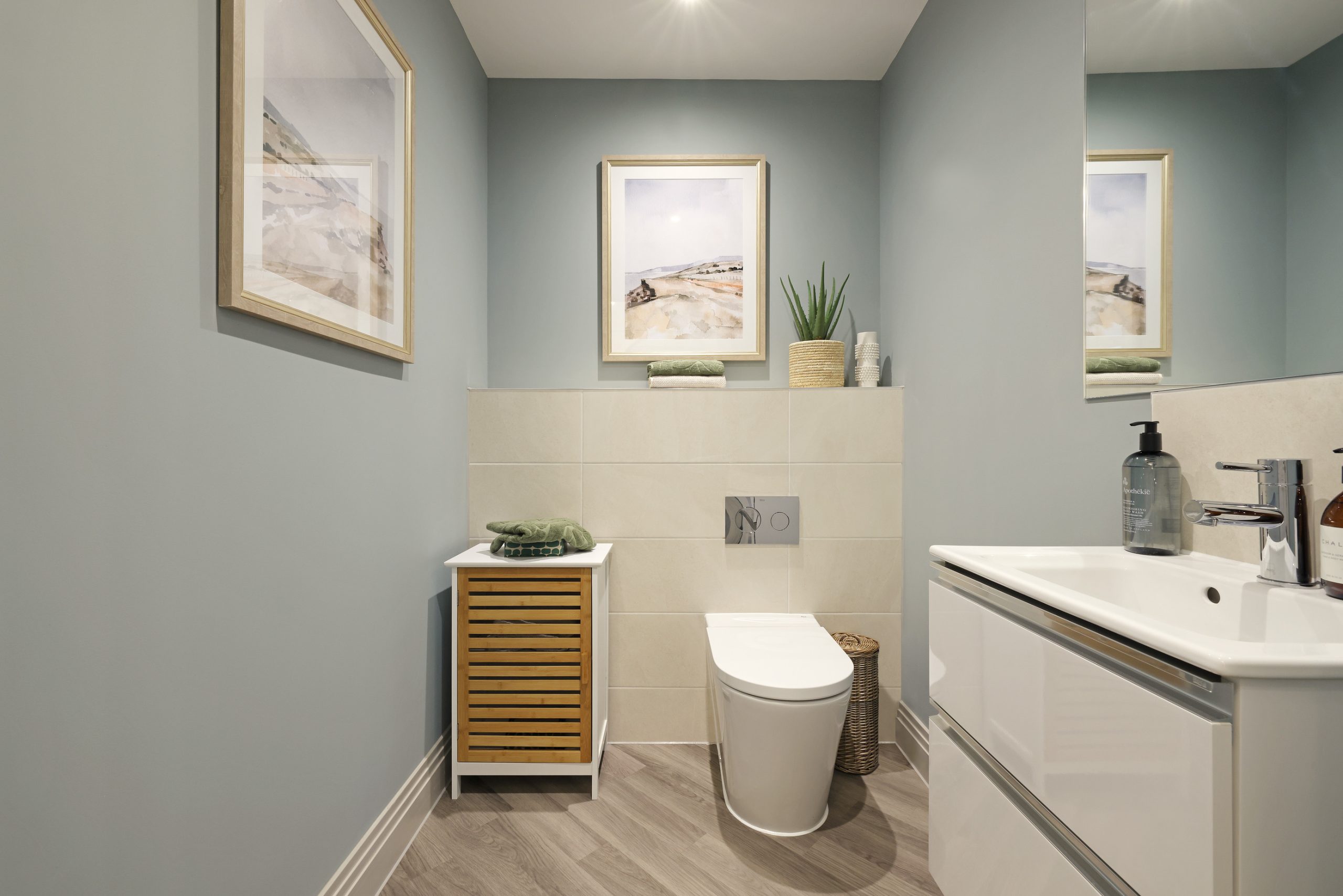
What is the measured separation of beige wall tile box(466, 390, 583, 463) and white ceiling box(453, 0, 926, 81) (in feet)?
4.12

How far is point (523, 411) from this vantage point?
2.25 m

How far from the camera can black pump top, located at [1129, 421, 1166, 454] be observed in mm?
1021

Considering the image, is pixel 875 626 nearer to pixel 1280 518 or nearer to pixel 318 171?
pixel 1280 518

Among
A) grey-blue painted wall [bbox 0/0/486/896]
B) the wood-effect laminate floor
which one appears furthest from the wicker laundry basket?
grey-blue painted wall [bbox 0/0/486/896]

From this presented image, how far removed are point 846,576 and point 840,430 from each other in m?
0.53

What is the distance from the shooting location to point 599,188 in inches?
96.3

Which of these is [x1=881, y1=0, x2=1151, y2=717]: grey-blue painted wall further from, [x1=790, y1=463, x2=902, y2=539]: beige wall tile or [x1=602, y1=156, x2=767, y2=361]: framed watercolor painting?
[x1=602, y1=156, x2=767, y2=361]: framed watercolor painting

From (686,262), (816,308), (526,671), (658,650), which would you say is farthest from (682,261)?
(526,671)

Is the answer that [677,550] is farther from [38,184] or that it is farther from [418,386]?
[38,184]

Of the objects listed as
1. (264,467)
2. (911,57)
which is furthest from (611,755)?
(911,57)

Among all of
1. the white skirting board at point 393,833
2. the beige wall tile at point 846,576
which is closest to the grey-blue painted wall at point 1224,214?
the beige wall tile at point 846,576

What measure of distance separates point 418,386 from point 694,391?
0.94m

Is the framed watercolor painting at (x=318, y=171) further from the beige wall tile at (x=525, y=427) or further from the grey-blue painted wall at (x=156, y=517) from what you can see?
the beige wall tile at (x=525, y=427)

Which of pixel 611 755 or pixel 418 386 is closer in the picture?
pixel 418 386
